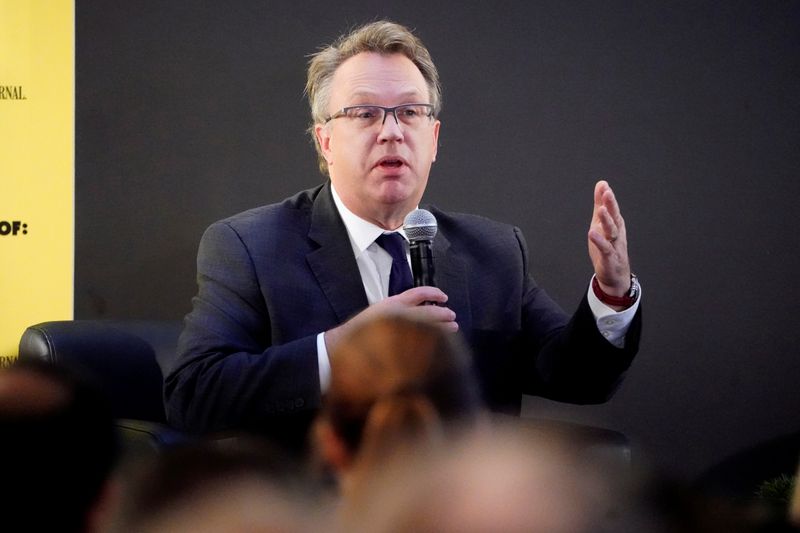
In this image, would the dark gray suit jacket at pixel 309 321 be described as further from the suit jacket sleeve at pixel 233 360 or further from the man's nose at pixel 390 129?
the man's nose at pixel 390 129

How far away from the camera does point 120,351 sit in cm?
231

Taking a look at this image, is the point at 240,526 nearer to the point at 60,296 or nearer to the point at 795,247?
the point at 60,296

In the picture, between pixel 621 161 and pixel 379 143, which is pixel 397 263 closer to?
pixel 379 143

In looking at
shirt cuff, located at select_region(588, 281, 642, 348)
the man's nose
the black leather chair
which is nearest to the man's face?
the man's nose

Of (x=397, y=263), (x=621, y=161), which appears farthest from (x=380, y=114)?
(x=621, y=161)

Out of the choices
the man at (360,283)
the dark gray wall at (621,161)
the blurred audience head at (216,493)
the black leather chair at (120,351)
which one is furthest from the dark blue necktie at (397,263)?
the blurred audience head at (216,493)

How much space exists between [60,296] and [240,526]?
3011 millimetres

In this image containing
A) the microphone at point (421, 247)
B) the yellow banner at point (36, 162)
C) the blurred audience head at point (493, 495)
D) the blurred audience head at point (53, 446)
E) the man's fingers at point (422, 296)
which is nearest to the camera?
the blurred audience head at point (493, 495)

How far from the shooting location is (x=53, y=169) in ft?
10.2

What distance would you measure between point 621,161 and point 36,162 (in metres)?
2.01

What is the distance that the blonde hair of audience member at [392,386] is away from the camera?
54 cm

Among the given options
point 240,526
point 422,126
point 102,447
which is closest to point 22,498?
point 102,447

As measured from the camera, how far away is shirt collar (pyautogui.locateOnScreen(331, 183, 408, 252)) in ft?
7.28

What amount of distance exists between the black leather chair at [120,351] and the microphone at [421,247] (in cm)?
77
